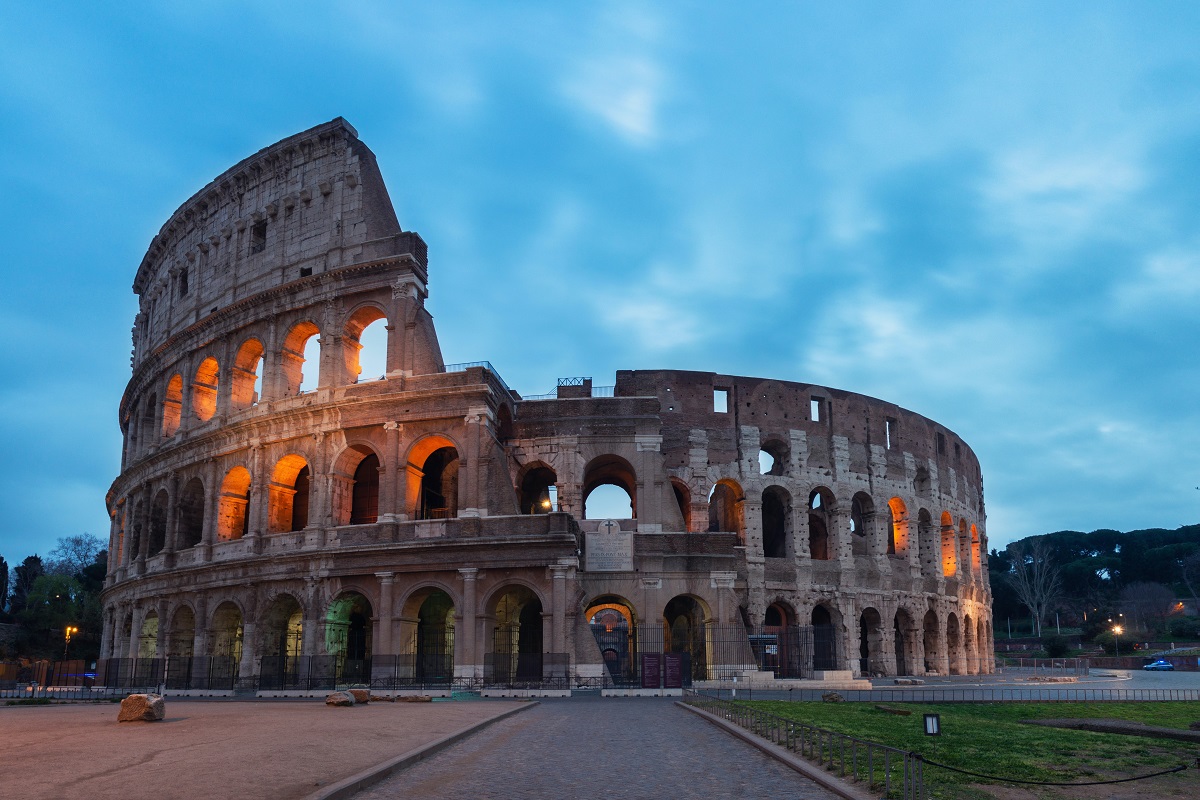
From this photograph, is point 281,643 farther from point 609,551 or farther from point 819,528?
point 819,528

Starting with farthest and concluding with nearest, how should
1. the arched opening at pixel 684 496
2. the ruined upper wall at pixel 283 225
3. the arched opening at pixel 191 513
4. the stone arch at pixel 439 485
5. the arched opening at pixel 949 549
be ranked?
1. the arched opening at pixel 949 549
2. the arched opening at pixel 684 496
3. the arched opening at pixel 191 513
4. the stone arch at pixel 439 485
5. the ruined upper wall at pixel 283 225

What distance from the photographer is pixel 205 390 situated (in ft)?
117

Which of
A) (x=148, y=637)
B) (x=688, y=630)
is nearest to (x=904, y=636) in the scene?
(x=688, y=630)

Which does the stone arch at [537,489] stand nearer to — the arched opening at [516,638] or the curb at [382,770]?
the arched opening at [516,638]

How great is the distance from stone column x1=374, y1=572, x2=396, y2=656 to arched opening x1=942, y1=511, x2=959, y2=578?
89.5 ft

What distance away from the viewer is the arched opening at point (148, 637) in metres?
35.0

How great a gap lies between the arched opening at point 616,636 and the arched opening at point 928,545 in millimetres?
13779

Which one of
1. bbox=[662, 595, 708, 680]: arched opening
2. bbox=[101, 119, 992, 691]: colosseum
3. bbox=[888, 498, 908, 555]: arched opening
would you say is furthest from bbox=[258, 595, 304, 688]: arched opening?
bbox=[888, 498, 908, 555]: arched opening

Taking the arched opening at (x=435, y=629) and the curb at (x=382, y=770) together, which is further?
the arched opening at (x=435, y=629)

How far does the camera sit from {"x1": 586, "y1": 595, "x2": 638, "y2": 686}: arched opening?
90.5 feet

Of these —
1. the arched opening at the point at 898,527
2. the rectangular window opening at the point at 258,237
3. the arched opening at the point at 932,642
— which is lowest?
the arched opening at the point at 932,642

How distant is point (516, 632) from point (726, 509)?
1175 cm

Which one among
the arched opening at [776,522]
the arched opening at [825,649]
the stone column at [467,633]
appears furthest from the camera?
the arched opening at [776,522]

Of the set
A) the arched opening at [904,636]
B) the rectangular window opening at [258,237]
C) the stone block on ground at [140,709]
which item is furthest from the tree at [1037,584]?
the stone block on ground at [140,709]
